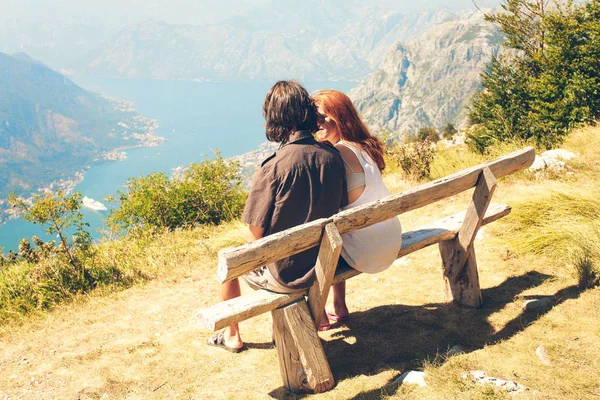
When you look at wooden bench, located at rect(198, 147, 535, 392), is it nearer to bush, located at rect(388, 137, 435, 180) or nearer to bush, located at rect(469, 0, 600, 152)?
bush, located at rect(388, 137, 435, 180)

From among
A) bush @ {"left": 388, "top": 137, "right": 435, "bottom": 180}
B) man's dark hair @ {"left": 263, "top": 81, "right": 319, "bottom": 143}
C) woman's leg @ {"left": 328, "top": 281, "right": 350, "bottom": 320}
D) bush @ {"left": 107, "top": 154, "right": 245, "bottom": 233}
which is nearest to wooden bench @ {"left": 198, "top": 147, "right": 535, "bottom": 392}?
man's dark hair @ {"left": 263, "top": 81, "right": 319, "bottom": 143}

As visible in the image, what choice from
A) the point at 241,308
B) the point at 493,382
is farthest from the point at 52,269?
the point at 493,382

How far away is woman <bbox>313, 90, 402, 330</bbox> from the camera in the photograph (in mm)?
3436

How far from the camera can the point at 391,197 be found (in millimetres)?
3162

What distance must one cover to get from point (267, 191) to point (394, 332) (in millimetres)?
1923

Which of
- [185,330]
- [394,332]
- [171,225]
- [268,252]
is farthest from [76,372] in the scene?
[171,225]

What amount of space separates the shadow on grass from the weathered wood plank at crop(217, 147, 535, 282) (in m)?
1.15

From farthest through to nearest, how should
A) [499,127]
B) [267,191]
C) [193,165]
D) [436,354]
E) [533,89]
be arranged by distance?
[499,127] → [533,89] → [193,165] → [436,354] → [267,191]

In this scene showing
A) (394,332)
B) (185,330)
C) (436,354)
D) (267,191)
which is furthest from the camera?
(185,330)

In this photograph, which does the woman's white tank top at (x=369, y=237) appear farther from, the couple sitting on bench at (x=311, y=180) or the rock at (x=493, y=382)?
the rock at (x=493, y=382)

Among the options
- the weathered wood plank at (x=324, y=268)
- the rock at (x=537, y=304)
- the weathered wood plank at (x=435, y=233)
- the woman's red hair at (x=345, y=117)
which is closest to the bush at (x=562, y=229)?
the rock at (x=537, y=304)

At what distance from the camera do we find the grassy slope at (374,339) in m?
3.13

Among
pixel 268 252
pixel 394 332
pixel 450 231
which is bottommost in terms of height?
pixel 394 332

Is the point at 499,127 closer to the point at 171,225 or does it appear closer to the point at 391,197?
the point at 171,225
